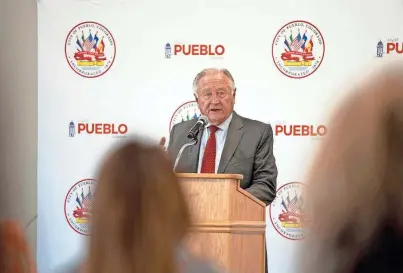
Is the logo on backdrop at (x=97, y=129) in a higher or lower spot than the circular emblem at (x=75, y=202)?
higher

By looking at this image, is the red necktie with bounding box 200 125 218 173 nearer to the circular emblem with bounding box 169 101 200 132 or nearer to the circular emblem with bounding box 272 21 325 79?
the circular emblem with bounding box 169 101 200 132

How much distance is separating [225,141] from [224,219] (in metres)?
0.86

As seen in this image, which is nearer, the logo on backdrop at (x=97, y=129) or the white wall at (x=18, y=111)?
the white wall at (x=18, y=111)

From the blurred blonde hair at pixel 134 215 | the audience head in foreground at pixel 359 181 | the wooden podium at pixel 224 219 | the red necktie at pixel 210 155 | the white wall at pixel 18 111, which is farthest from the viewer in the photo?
the red necktie at pixel 210 155

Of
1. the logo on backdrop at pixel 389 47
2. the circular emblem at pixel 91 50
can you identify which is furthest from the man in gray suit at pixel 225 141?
the logo on backdrop at pixel 389 47

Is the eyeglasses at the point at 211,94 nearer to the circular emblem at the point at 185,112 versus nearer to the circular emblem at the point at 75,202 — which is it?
the circular emblem at the point at 185,112

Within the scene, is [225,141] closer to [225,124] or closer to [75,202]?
[225,124]

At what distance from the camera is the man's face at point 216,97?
11.8ft

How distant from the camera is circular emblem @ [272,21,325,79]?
357 cm

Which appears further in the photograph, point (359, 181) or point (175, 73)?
point (175, 73)

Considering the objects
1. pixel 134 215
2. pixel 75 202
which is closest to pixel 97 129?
pixel 75 202

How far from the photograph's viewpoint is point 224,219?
111 inches

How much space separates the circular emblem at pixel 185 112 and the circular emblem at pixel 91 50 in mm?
507

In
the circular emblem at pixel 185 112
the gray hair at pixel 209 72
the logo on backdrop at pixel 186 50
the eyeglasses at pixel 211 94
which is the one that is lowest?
the circular emblem at pixel 185 112
